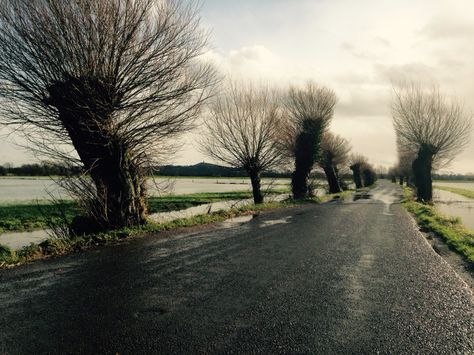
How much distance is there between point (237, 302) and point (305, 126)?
28.0 metres

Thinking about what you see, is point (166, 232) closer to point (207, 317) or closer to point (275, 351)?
point (207, 317)

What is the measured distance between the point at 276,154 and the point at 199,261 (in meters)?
18.9

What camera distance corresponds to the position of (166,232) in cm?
1284

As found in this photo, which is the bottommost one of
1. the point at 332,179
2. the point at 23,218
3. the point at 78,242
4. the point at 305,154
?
the point at 23,218

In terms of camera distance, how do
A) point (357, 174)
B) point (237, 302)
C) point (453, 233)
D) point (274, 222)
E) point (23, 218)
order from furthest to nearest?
point (357, 174), point (23, 218), point (274, 222), point (453, 233), point (237, 302)

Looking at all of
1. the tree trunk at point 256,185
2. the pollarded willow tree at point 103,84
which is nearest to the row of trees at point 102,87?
the pollarded willow tree at point 103,84

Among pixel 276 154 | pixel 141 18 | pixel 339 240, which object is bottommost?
pixel 339 240

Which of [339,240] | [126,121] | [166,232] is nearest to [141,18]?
[126,121]

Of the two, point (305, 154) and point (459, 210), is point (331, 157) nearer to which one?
point (305, 154)

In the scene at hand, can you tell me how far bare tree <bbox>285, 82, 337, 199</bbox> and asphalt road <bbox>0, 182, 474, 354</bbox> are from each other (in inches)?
859

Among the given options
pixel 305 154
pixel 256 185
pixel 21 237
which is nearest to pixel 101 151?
pixel 21 237

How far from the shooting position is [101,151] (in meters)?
12.3

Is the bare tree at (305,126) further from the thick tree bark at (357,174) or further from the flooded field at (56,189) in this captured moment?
the thick tree bark at (357,174)

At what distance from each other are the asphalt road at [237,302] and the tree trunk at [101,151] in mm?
2957
